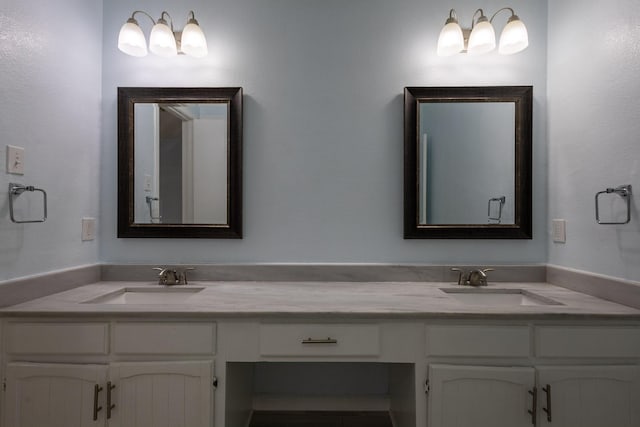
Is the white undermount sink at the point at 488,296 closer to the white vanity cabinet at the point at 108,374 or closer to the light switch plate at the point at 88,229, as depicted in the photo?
the white vanity cabinet at the point at 108,374

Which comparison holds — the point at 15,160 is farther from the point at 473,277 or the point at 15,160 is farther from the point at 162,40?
the point at 473,277

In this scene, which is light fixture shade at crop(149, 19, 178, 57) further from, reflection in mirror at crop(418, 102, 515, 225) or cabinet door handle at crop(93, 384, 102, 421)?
cabinet door handle at crop(93, 384, 102, 421)

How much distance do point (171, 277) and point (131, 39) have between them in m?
1.13

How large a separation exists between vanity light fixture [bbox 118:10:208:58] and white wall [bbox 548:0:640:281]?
5.56 ft

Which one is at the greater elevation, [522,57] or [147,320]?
[522,57]

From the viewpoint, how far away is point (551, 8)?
1.76 meters

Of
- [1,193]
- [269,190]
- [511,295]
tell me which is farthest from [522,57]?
[1,193]

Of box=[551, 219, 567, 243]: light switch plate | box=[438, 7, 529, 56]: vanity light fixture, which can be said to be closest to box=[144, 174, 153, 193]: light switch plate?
box=[438, 7, 529, 56]: vanity light fixture

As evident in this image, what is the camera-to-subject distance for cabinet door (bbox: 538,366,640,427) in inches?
47.6

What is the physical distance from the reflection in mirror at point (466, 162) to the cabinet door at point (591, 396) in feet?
2.45

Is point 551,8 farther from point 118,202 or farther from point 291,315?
point 118,202

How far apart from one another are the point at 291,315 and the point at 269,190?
75cm

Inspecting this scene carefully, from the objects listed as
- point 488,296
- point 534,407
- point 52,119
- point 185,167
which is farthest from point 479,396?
point 52,119

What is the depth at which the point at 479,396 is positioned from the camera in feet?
4.01
